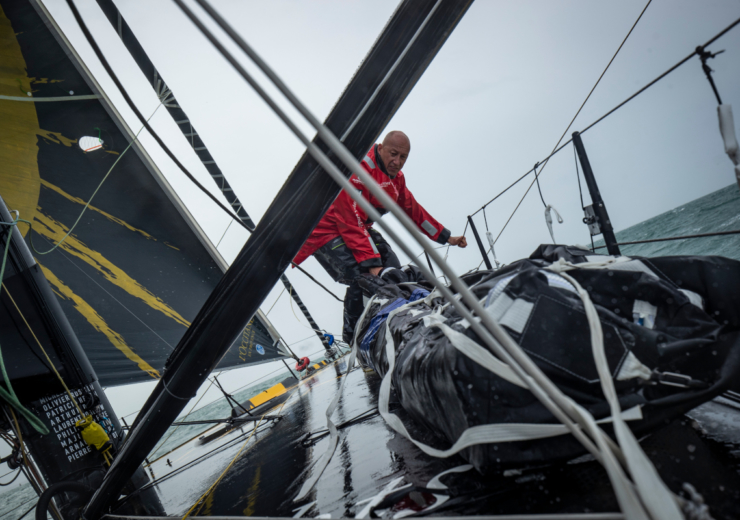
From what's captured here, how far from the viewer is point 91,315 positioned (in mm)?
3715

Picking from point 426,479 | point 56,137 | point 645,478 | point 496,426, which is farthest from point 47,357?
point 56,137

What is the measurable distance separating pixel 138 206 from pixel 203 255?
93 centimetres

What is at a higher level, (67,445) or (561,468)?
(67,445)

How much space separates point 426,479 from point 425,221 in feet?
7.68

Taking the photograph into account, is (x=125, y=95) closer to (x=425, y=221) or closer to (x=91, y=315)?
(x=425, y=221)

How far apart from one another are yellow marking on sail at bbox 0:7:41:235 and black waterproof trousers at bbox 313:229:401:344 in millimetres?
3157

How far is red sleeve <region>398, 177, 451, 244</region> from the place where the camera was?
9.36ft

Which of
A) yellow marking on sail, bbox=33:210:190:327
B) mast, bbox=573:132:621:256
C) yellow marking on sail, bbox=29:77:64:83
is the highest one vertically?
yellow marking on sail, bbox=29:77:64:83

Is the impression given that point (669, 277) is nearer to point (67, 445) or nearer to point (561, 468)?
point (561, 468)

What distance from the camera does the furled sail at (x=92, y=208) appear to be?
322 cm

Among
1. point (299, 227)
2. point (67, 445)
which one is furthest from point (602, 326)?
point (67, 445)

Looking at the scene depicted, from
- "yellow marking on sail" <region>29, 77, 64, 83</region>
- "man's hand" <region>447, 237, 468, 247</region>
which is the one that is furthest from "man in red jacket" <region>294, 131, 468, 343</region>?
"yellow marking on sail" <region>29, 77, 64, 83</region>

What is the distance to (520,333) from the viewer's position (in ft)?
1.95

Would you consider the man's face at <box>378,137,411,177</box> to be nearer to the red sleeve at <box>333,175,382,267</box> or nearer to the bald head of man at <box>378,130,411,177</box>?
the bald head of man at <box>378,130,411,177</box>
